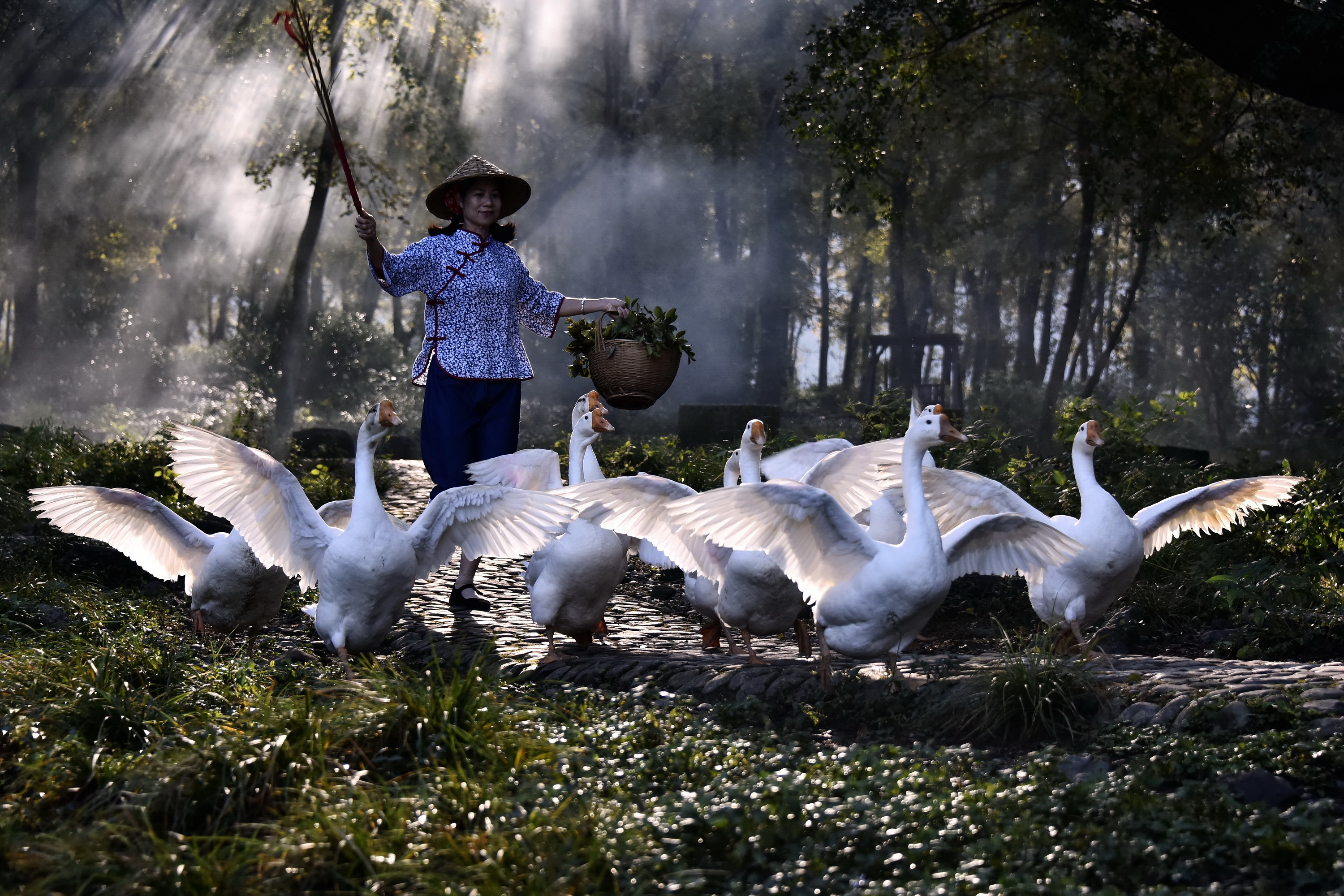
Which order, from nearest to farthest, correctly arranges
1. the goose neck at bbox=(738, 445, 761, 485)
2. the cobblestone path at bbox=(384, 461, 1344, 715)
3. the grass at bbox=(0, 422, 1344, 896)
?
the grass at bbox=(0, 422, 1344, 896)
the cobblestone path at bbox=(384, 461, 1344, 715)
the goose neck at bbox=(738, 445, 761, 485)

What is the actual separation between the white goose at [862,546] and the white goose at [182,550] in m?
2.32

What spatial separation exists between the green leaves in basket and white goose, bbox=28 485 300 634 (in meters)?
1.71

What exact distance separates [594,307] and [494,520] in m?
1.70

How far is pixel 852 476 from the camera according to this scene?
19.6 ft

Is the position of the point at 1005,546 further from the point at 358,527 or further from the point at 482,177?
the point at 482,177

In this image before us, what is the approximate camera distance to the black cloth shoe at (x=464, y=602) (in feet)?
22.4

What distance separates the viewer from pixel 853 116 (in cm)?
1016

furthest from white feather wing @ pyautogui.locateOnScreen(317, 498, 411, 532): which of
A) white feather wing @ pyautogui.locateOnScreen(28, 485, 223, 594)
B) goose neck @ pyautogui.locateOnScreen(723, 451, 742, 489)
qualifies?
goose neck @ pyautogui.locateOnScreen(723, 451, 742, 489)

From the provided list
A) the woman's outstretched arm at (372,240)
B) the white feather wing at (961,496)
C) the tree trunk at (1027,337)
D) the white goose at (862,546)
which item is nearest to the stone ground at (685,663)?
the white goose at (862,546)

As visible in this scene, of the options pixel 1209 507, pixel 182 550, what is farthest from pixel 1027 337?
pixel 182 550

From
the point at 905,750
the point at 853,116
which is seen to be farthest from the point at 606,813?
the point at 853,116

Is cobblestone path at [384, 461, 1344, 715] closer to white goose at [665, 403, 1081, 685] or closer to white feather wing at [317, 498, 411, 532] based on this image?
white goose at [665, 403, 1081, 685]

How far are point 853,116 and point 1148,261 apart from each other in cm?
2326

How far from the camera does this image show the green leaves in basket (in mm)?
6113
